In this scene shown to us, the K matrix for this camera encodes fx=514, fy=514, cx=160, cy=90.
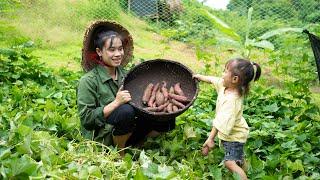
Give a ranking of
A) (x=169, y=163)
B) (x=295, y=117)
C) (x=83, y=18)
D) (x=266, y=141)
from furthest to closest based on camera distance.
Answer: (x=83, y=18) → (x=295, y=117) → (x=266, y=141) → (x=169, y=163)

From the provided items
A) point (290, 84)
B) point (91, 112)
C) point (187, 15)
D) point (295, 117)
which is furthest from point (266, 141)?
point (187, 15)

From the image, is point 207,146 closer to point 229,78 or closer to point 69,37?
point 229,78

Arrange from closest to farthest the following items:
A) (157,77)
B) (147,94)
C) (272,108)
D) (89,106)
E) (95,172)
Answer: (95,172) → (89,106) → (147,94) → (157,77) → (272,108)

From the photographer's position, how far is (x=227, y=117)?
2865mm

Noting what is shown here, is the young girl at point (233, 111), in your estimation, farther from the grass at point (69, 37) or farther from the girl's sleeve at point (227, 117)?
the grass at point (69, 37)

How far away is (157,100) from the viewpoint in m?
3.32

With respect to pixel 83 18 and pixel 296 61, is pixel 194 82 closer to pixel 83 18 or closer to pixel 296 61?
pixel 296 61

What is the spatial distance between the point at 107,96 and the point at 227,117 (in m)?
0.77

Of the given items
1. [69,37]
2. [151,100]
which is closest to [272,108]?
[151,100]

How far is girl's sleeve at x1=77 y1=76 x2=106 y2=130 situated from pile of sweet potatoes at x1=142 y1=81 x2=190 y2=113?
0.31m

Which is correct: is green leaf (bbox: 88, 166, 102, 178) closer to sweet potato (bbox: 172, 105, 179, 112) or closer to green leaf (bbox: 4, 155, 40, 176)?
Answer: green leaf (bbox: 4, 155, 40, 176)

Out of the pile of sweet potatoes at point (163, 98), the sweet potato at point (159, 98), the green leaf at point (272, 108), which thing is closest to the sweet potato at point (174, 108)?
the pile of sweet potatoes at point (163, 98)

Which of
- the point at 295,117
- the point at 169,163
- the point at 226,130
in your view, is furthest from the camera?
the point at 295,117

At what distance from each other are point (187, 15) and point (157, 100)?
3.91 metres
